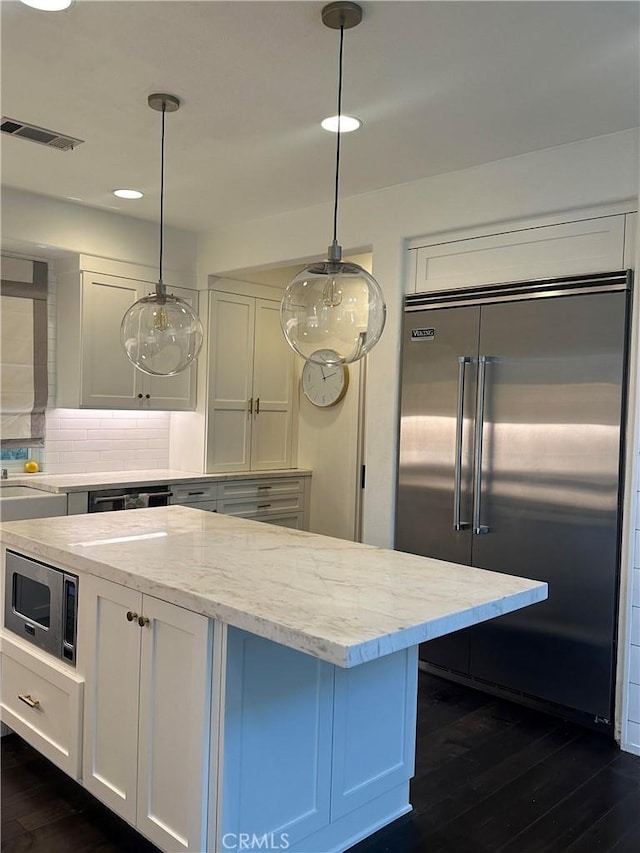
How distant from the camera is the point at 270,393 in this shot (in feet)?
18.1

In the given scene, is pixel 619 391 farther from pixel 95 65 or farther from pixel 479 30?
pixel 95 65

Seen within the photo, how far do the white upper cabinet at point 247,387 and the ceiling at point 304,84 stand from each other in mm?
1503

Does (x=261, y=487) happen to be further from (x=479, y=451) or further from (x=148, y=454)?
(x=479, y=451)

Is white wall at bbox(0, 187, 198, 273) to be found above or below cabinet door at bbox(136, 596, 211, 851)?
above

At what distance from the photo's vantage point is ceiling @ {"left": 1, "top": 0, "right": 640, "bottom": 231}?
2223 millimetres

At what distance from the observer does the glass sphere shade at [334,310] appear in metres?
2.15

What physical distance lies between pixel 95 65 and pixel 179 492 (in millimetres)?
2766

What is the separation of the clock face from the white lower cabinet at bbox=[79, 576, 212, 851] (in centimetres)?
329

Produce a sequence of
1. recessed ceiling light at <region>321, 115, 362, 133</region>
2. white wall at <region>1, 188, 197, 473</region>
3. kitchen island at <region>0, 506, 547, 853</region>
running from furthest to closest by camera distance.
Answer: white wall at <region>1, 188, 197, 473</region>, recessed ceiling light at <region>321, 115, 362, 133</region>, kitchen island at <region>0, 506, 547, 853</region>

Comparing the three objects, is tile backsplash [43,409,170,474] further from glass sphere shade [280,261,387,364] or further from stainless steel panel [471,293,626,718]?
glass sphere shade [280,261,387,364]

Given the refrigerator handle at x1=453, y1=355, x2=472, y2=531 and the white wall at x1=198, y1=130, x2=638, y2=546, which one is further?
the refrigerator handle at x1=453, y1=355, x2=472, y2=531

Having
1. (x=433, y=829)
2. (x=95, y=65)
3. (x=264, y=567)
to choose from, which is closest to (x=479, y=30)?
(x=95, y=65)

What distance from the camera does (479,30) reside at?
2.26 m

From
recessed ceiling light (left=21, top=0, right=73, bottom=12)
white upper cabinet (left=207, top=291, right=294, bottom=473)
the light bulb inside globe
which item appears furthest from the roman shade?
the light bulb inside globe
